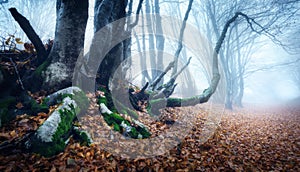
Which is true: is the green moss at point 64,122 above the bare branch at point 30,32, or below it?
below

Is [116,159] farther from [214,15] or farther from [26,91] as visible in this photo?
[214,15]

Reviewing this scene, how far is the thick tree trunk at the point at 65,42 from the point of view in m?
3.61

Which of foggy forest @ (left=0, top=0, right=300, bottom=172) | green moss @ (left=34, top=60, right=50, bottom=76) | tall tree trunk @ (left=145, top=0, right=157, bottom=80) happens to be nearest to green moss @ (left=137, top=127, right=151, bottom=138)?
foggy forest @ (left=0, top=0, right=300, bottom=172)

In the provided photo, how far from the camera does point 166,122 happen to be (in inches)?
204

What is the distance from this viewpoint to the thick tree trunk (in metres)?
→ 3.61

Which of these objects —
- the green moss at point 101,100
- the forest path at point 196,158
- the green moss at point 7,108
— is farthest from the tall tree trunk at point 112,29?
the forest path at point 196,158

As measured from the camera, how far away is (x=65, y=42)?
3721 millimetres

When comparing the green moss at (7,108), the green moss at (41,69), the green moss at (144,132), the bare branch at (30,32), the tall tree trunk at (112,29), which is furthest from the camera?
the tall tree trunk at (112,29)

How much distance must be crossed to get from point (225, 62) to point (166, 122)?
13698 millimetres

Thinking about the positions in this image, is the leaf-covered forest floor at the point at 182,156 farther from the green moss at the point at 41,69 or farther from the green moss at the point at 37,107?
the green moss at the point at 41,69

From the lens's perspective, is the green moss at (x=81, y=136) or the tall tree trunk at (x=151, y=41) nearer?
the green moss at (x=81, y=136)

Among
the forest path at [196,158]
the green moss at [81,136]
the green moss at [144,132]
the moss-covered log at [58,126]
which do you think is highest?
the moss-covered log at [58,126]

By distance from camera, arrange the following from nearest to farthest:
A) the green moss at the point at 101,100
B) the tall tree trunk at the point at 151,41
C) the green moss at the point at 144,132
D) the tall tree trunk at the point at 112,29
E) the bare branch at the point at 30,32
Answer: the bare branch at the point at 30,32
the green moss at the point at 144,132
the green moss at the point at 101,100
the tall tree trunk at the point at 112,29
the tall tree trunk at the point at 151,41

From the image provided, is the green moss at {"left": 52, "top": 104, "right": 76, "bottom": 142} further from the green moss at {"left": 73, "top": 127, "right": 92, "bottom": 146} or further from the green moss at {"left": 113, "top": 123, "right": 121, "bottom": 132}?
the green moss at {"left": 113, "top": 123, "right": 121, "bottom": 132}
